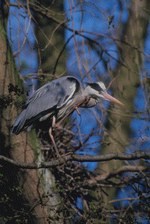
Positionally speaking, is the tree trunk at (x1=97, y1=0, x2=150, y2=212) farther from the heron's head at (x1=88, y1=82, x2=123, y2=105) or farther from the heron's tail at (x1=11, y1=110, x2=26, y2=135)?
the heron's tail at (x1=11, y1=110, x2=26, y2=135)

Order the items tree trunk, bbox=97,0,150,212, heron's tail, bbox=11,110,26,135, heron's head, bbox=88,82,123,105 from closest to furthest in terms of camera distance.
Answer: heron's tail, bbox=11,110,26,135 < heron's head, bbox=88,82,123,105 < tree trunk, bbox=97,0,150,212

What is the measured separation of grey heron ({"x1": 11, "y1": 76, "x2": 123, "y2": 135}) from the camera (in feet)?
6.21

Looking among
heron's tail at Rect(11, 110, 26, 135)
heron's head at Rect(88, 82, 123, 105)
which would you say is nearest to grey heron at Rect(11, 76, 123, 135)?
heron's head at Rect(88, 82, 123, 105)

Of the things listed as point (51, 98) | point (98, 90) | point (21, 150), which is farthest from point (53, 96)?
point (21, 150)

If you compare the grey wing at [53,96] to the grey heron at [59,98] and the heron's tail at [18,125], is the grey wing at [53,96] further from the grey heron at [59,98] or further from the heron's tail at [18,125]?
the heron's tail at [18,125]

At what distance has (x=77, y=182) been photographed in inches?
77.3

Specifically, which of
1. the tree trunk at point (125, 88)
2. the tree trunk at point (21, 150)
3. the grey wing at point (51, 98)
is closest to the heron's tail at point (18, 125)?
the tree trunk at point (21, 150)

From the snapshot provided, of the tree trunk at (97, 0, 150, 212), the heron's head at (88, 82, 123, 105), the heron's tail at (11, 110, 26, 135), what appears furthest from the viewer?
the tree trunk at (97, 0, 150, 212)

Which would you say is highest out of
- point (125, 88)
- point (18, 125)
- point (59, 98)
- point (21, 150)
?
point (125, 88)

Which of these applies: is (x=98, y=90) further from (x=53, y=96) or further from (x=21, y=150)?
(x=21, y=150)

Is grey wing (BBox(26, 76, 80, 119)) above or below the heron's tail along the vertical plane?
above

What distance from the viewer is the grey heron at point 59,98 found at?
1.89 metres

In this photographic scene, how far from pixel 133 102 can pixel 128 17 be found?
0.77 metres

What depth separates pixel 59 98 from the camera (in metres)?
1.96
